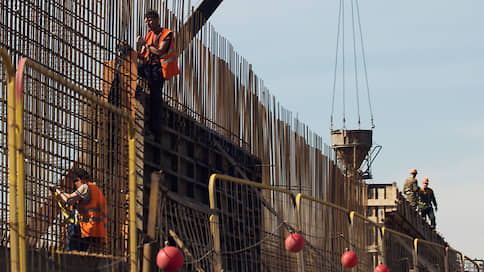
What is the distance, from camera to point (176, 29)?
41.4 feet

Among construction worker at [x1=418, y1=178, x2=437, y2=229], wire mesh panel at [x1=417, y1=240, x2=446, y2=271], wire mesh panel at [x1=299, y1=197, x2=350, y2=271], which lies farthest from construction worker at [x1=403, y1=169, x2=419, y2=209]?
wire mesh panel at [x1=299, y1=197, x2=350, y2=271]

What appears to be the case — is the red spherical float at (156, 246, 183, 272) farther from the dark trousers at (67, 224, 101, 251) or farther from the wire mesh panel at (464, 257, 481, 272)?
the wire mesh panel at (464, 257, 481, 272)

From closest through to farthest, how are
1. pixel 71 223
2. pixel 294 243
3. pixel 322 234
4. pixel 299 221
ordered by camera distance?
pixel 71 223 → pixel 294 243 → pixel 299 221 → pixel 322 234

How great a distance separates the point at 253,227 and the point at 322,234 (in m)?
3.40

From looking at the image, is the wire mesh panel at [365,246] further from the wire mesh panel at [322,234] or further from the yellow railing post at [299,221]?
the yellow railing post at [299,221]

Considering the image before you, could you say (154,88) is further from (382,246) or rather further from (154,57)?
(382,246)

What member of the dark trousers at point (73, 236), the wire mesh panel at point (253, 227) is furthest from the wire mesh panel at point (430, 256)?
the dark trousers at point (73, 236)

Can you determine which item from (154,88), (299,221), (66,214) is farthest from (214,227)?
(154,88)

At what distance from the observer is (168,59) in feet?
38.2

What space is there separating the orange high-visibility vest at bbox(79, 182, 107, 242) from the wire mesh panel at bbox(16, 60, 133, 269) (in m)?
0.17

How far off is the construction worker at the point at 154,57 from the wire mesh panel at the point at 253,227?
130cm

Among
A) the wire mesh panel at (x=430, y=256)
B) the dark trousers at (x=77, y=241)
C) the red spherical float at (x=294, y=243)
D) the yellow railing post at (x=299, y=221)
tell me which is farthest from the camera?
the wire mesh panel at (x=430, y=256)

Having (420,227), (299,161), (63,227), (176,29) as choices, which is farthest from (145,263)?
(420,227)

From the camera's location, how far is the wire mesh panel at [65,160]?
859cm
